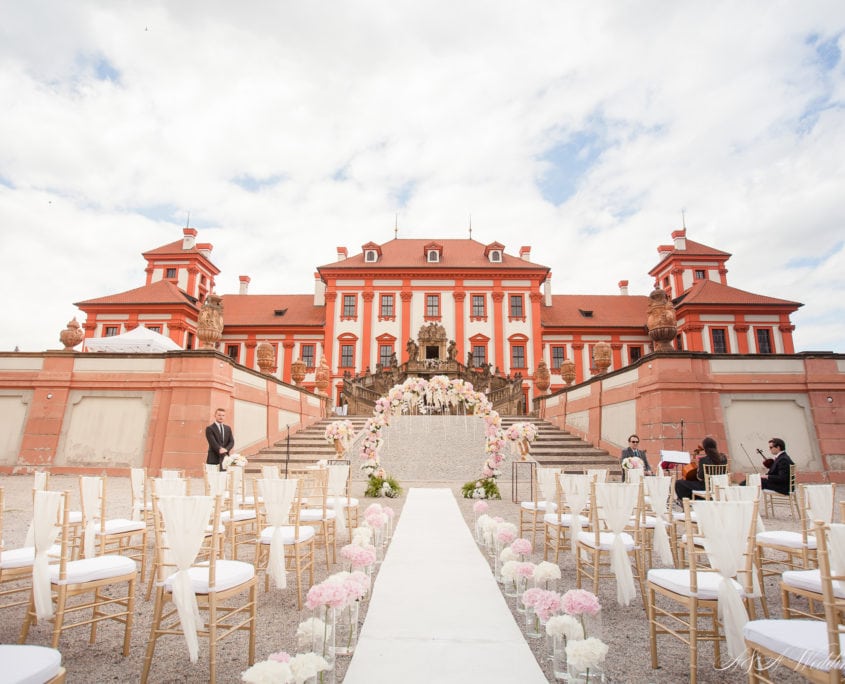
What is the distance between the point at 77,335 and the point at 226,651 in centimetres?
1414

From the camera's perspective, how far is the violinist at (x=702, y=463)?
8180 mm

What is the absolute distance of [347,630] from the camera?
3.39 metres

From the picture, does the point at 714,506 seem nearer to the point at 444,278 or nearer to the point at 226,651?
the point at 226,651

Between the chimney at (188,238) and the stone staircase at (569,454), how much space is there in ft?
116

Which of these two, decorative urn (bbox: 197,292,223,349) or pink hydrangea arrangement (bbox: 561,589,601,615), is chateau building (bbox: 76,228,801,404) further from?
pink hydrangea arrangement (bbox: 561,589,601,615)

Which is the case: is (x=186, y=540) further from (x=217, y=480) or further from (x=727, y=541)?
(x=727, y=541)

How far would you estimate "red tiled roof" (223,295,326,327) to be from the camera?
125 feet

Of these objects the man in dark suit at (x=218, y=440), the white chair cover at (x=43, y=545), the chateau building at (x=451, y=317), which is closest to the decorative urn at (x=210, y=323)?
the man in dark suit at (x=218, y=440)

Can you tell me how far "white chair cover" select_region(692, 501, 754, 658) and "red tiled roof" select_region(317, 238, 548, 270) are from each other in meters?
32.9

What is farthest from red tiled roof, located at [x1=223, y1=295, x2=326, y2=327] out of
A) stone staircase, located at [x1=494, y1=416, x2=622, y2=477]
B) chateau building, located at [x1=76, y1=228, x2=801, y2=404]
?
stone staircase, located at [x1=494, y1=416, x2=622, y2=477]

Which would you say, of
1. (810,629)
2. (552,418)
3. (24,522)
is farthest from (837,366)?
(24,522)

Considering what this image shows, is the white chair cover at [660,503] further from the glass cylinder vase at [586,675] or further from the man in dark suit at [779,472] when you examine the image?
the man in dark suit at [779,472]

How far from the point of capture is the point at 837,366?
12781mm

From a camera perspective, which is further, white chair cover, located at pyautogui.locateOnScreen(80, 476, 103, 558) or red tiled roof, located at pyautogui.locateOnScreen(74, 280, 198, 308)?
red tiled roof, located at pyautogui.locateOnScreen(74, 280, 198, 308)
